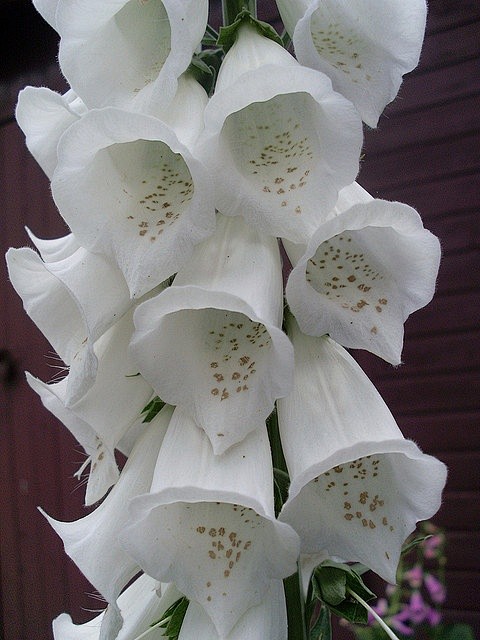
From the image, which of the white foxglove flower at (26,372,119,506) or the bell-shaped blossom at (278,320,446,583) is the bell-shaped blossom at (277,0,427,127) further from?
the white foxglove flower at (26,372,119,506)

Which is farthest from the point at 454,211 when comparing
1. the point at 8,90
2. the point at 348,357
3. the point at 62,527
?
the point at 8,90

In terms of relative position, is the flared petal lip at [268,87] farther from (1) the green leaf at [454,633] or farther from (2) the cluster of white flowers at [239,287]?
(1) the green leaf at [454,633]

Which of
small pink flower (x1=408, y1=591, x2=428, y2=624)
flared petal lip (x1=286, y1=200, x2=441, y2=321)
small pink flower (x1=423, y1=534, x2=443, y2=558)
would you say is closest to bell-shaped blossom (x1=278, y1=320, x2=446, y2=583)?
flared petal lip (x1=286, y1=200, x2=441, y2=321)

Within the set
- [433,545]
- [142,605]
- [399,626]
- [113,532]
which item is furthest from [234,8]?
[433,545]

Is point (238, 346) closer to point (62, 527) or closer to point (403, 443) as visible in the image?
point (403, 443)

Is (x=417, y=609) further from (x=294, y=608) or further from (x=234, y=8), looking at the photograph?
(x=234, y=8)

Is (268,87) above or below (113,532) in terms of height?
above

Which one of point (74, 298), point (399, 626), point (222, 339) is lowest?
point (399, 626)

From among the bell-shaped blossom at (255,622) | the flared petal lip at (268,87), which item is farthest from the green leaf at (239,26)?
the bell-shaped blossom at (255,622)
